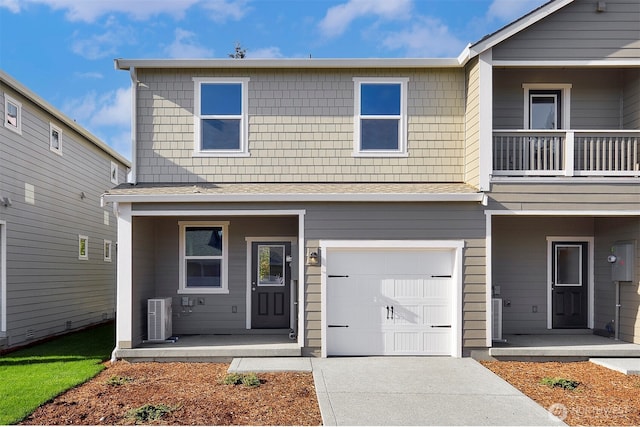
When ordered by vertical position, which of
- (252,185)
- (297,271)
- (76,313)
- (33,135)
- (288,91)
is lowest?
(76,313)

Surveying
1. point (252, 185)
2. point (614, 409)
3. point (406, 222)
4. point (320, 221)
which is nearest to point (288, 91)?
point (252, 185)

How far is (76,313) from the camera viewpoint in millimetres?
13008

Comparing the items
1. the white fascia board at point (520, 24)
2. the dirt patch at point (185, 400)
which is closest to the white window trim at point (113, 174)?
the dirt patch at point (185, 400)

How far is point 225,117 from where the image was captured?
32.2ft

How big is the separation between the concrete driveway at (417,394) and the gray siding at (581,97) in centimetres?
482

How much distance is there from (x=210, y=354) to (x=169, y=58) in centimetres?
545

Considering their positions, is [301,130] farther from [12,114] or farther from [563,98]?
[12,114]

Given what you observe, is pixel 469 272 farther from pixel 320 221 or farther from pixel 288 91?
pixel 288 91

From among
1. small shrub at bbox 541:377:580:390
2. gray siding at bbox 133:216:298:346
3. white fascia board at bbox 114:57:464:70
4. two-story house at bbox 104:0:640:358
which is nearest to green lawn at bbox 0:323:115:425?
two-story house at bbox 104:0:640:358

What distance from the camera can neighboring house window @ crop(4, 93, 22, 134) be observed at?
32.9ft

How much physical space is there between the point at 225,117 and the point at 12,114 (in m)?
4.43

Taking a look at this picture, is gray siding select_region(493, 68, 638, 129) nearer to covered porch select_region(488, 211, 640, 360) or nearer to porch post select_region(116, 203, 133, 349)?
covered porch select_region(488, 211, 640, 360)

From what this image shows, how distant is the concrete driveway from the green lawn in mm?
3419

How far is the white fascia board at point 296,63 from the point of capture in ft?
31.4
